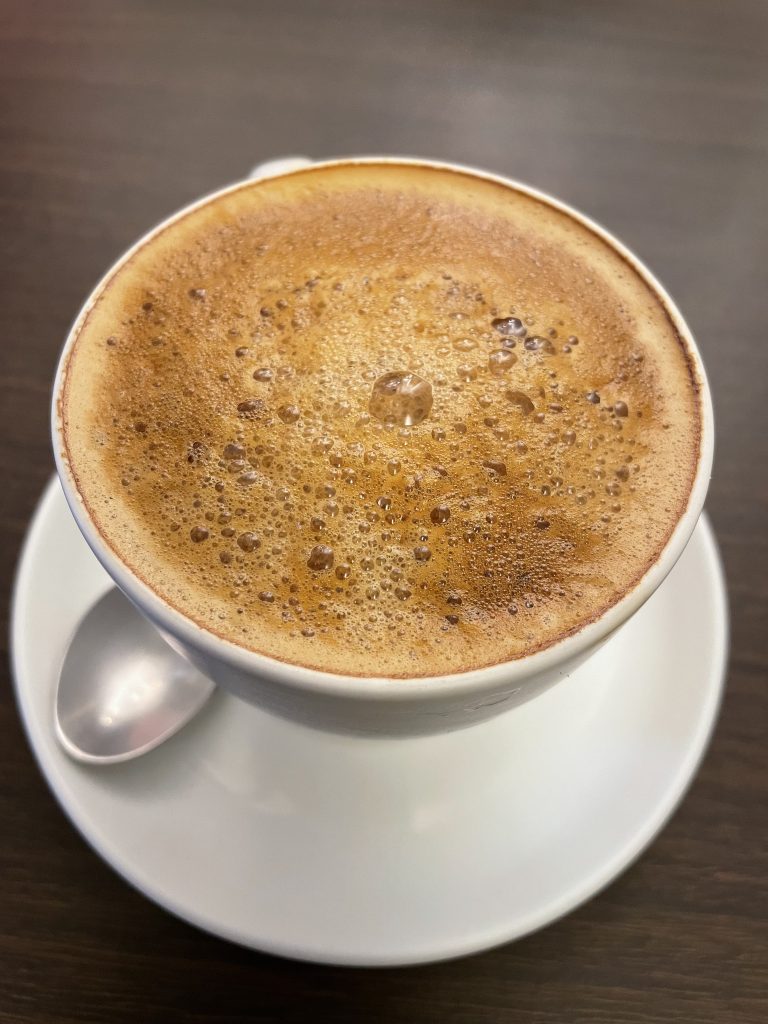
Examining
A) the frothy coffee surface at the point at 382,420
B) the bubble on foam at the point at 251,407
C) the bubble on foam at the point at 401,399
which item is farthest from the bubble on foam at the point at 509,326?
the bubble on foam at the point at 251,407

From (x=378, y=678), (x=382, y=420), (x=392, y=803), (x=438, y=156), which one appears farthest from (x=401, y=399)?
(x=438, y=156)

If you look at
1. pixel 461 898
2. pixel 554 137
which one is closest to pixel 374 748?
pixel 461 898

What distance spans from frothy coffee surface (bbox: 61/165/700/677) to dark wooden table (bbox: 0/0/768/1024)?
36 centimetres

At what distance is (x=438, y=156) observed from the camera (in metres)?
1.67

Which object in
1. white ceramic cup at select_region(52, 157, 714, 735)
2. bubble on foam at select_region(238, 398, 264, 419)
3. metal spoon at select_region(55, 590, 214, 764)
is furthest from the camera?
metal spoon at select_region(55, 590, 214, 764)

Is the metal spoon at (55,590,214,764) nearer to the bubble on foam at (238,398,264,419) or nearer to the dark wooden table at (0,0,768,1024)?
the dark wooden table at (0,0,768,1024)

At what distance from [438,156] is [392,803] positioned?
1226 mm

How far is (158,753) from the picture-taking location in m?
0.95

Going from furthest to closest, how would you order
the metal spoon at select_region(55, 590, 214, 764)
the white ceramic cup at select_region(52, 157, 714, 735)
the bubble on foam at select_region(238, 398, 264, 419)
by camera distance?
the metal spoon at select_region(55, 590, 214, 764), the bubble on foam at select_region(238, 398, 264, 419), the white ceramic cup at select_region(52, 157, 714, 735)

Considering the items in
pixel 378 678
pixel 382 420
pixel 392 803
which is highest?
pixel 382 420

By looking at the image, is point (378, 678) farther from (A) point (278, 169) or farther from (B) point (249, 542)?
(A) point (278, 169)

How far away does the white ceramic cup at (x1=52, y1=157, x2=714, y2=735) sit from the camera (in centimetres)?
69

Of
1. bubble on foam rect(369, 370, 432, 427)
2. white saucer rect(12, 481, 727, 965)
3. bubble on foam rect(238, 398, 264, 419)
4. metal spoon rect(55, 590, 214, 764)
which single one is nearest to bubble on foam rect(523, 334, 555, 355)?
bubble on foam rect(369, 370, 432, 427)

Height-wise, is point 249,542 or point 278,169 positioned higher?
point 278,169
